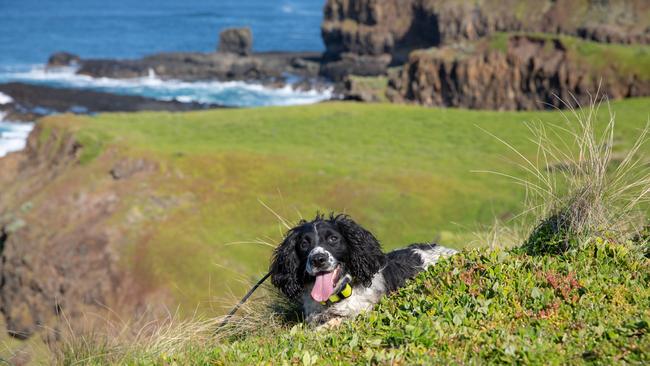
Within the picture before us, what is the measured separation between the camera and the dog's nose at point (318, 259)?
26.7ft

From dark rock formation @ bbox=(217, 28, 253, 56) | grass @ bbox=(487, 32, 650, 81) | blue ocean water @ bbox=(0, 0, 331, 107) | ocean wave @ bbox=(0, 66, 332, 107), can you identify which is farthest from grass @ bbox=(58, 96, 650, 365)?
dark rock formation @ bbox=(217, 28, 253, 56)

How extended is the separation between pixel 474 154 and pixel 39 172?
24.3 metres

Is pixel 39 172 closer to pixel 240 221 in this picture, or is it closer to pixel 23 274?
pixel 23 274

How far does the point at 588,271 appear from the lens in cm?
802

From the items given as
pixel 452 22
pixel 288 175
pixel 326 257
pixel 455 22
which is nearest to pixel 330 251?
pixel 326 257

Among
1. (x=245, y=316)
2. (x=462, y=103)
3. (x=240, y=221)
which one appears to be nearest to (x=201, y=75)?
(x=462, y=103)

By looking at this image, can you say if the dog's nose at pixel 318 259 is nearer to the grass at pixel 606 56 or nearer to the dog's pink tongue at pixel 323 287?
the dog's pink tongue at pixel 323 287

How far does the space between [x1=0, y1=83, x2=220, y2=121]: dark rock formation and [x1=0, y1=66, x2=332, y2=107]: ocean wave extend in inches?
188

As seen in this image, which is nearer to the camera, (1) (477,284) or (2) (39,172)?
(1) (477,284)

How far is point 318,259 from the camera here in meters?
8.15

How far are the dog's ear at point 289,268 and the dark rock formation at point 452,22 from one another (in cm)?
10575

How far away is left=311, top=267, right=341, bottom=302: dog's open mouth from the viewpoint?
26.9ft

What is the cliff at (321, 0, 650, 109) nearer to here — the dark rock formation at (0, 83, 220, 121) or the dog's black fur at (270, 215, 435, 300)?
the dark rock formation at (0, 83, 220, 121)

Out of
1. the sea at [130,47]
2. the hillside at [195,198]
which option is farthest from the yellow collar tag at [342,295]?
the sea at [130,47]
